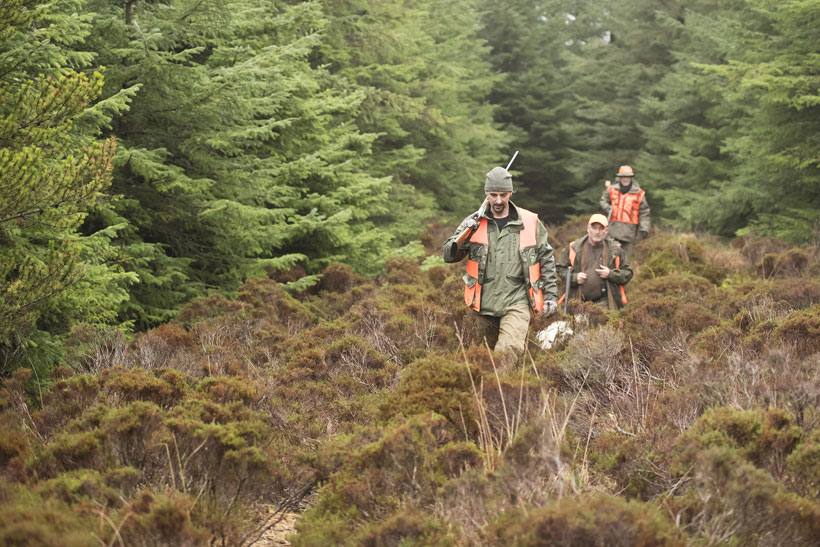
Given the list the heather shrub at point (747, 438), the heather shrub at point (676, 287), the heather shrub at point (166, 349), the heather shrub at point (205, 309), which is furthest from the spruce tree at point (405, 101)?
the heather shrub at point (747, 438)

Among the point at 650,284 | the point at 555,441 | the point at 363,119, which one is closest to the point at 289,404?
the point at 555,441

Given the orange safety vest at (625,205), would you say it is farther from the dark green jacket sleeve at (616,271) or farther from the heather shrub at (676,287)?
the dark green jacket sleeve at (616,271)

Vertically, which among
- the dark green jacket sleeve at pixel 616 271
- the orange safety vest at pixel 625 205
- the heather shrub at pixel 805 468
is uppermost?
the heather shrub at pixel 805 468

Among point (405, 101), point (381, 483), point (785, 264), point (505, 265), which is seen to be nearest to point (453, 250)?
point (505, 265)

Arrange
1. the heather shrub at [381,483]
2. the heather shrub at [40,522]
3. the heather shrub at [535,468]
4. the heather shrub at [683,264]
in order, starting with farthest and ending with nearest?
the heather shrub at [683,264] → the heather shrub at [381,483] → the heather shrub at [535,468] → the heather shrub at [40,522]

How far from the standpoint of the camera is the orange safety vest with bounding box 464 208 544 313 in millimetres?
6613

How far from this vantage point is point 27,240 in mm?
6160

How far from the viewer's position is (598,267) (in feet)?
30.5

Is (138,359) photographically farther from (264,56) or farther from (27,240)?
(264,56)

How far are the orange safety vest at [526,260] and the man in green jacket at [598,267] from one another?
8.41 feet

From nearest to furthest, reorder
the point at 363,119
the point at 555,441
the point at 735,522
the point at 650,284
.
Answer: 1. the point at 735,522
2. the point at 555,441
3. the point at 650,284
4. the point at 363,119

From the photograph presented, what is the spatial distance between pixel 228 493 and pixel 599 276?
232 inches

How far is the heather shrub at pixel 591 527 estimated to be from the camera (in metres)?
3.34

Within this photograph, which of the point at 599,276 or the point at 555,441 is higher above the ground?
the point at 555,441
